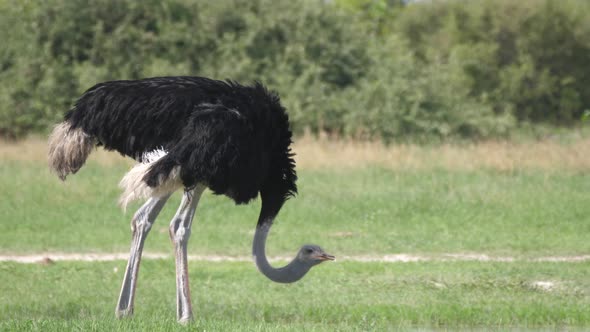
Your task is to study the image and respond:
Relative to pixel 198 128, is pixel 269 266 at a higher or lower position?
lower

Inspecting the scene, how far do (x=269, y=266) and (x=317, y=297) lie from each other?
1.71 meters

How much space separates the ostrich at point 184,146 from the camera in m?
6.90

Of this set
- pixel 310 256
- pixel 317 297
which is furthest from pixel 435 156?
pixel 310 256

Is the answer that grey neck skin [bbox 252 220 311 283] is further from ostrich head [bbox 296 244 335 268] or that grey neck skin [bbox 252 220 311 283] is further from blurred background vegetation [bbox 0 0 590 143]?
blurred background vegetation [bbox 0 0 590 143]

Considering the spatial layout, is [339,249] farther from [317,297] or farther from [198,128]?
[198,128]

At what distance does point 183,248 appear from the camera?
24.5 feet

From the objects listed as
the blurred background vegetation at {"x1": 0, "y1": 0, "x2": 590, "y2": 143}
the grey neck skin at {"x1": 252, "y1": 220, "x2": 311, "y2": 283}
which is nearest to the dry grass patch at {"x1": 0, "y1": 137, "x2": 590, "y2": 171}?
the blurred background vegetation at {"x1": 0, "y1": 0, "x2": 590, "y2": 143}

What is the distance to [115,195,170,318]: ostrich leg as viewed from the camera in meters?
7.36

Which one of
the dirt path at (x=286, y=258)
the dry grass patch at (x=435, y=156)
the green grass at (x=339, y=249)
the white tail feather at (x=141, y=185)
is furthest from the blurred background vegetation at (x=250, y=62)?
the white tail feather at (x=141, y=185)

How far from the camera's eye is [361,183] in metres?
15.8

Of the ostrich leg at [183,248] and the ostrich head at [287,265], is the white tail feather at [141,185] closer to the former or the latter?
the ostrich leg at [183,248]

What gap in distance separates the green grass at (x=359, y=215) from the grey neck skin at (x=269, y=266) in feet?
14.3

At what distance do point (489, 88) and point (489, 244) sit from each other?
22.9 meters

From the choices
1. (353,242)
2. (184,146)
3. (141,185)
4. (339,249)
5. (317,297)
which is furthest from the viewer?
(353,242)
